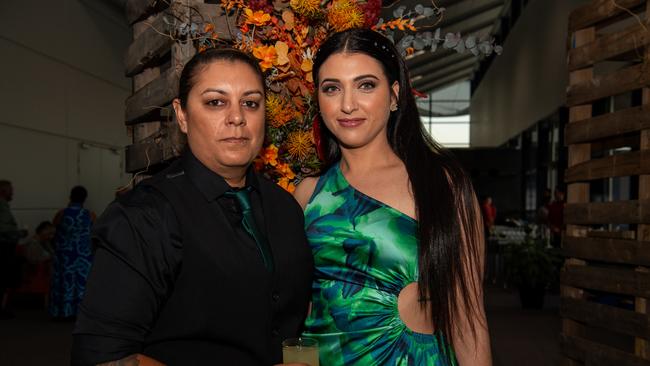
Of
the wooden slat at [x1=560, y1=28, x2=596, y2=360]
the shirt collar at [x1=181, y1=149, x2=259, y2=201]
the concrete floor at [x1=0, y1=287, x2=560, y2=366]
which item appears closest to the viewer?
the shirt collar at [x1=181, y1=149, x2=259, y2=201]

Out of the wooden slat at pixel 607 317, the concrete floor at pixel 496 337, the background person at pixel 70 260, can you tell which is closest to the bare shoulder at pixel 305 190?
the wooden slat at pixel 607 317

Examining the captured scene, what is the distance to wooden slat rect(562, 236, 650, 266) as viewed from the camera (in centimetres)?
292

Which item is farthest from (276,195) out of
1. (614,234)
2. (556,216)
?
(556,216)

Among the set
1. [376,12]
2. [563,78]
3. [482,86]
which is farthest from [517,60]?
[376,12]

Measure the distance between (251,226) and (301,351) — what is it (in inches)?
11.8

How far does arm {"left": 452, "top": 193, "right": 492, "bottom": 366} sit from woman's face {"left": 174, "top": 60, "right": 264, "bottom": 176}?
60 cm

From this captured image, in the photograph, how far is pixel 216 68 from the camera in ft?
4.47

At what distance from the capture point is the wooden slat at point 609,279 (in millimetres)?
2928

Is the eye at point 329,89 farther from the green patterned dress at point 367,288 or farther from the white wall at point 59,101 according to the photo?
the white wall at point 59,101

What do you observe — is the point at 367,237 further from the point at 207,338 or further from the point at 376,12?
the point at 376,12

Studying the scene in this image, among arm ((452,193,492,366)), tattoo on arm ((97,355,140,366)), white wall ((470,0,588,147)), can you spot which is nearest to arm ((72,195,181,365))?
tattoo on arm ((97,355,140,366))

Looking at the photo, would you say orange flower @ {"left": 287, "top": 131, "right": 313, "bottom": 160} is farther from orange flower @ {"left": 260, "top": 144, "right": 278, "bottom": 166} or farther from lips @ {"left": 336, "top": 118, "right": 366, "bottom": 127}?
lips @ {"left": 336, "top": 118, "right": 366, "bottom": 127}

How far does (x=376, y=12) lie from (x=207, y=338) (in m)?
1.06

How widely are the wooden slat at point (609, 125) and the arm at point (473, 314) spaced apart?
1.74m
